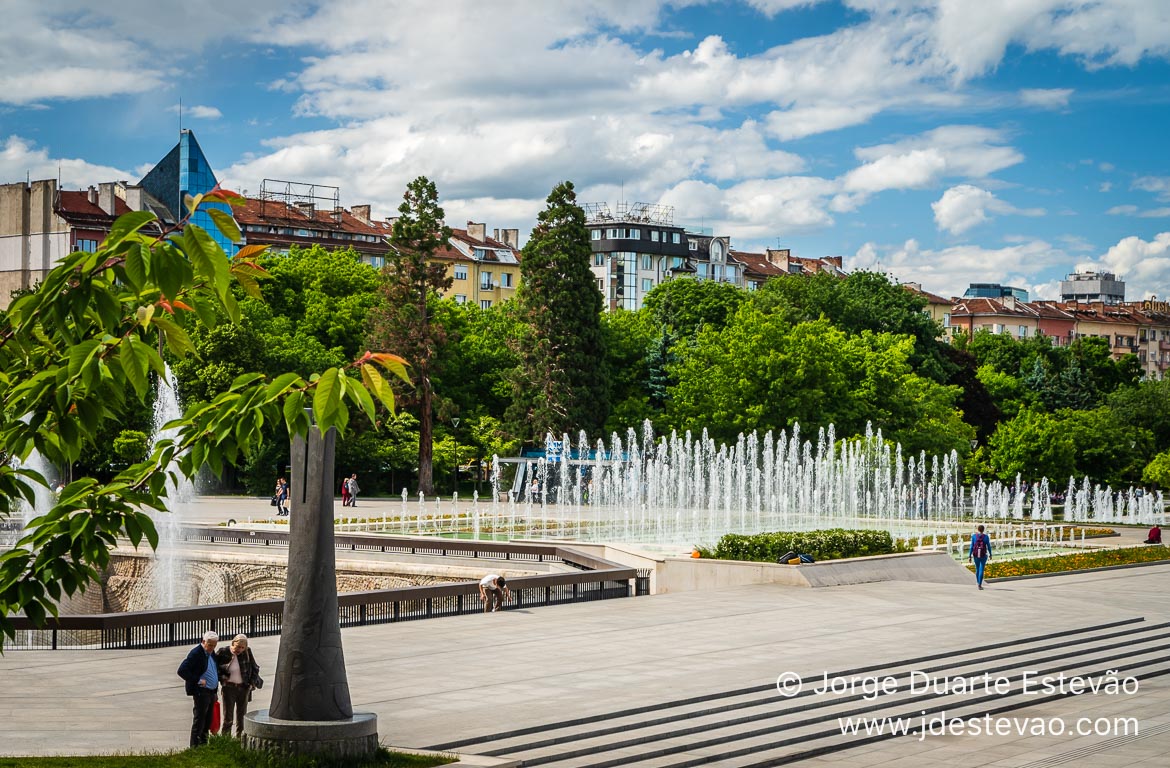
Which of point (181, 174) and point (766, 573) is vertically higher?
point (181, 174)

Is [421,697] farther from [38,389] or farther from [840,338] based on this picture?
[840,338]

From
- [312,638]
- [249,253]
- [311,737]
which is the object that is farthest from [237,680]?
[249,253]

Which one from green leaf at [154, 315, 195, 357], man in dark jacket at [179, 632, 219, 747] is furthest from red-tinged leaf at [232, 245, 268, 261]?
man in dark jacket at [179, 632, 219, 747]

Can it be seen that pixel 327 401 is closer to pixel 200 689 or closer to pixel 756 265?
pixel 200 689

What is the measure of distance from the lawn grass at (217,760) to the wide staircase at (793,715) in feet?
5.12

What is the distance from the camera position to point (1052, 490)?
64.6 m

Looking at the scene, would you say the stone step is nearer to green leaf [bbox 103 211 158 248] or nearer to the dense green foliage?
the dense green foliage

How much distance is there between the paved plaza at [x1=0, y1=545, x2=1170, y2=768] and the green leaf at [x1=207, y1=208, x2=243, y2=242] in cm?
856

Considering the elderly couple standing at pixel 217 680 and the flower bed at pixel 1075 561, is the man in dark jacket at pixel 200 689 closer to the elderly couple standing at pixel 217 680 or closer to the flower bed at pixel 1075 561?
the elderly couple standing at pixel 217 680

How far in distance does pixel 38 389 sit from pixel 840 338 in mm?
60501

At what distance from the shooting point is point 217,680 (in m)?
13.3

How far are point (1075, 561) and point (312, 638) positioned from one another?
2776 cm

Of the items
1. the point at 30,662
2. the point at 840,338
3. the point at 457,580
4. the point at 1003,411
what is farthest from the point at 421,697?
the point at 1003,411

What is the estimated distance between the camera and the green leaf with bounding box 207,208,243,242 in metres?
5.64
